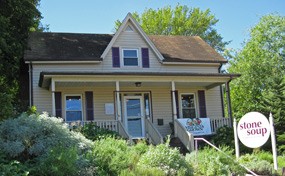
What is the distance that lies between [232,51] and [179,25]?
605 cm

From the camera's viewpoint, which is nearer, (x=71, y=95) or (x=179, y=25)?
(x=71, y=95)

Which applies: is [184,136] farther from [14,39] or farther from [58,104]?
[14,39]

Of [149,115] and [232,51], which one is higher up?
[232,51]

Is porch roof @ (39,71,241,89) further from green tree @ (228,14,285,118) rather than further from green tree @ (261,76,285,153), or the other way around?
green tree @ (228,14,285,118)

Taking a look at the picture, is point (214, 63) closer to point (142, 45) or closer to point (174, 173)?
point (142, 45)

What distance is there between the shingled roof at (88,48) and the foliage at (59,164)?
1184cm

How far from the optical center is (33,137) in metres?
8.73

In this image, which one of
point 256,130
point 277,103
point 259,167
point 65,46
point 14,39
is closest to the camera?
point 256,130

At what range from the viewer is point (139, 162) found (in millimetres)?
9273

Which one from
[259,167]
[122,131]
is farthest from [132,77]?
[259,167]

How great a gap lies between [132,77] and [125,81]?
0.37 meters

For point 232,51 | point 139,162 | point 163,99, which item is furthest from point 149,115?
point 232,51

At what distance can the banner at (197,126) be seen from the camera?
18016mm

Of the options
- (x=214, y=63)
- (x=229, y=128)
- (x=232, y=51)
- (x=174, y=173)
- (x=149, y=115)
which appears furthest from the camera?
(x=232, y=51)
